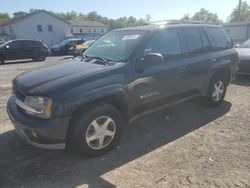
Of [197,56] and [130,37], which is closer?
[130,37]

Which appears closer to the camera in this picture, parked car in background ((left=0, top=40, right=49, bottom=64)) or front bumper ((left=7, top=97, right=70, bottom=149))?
front bumper ((left=7, top=97, right=70, bottom=149))

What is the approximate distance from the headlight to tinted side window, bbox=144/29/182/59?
1815 mm

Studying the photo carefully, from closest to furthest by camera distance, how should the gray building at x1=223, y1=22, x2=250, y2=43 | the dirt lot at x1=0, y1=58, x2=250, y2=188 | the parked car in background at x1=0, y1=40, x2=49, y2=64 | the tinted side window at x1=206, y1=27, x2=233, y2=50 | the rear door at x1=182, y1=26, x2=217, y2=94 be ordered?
the dirt lot at x1=0, y1=58, x2=250, y2=188
the rear door at x1=182, y1=26, x2=217, y2=94
the tinted side window at x1=206, y1=27, x2=233, y2=50
the parked car in background at x1=0, y1=40, x2=49, y2=64
the gray building at x1=223, y1=22, x2=250, y2=43

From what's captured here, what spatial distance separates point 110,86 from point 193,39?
2.38 metres

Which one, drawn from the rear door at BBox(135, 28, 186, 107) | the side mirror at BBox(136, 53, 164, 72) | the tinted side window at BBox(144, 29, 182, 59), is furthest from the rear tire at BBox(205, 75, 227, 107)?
the side mirror at BBox(136, 53, 164, 72)

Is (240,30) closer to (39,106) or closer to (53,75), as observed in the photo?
(53,75)

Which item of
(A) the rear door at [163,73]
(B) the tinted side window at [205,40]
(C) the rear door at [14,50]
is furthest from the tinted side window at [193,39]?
(C) the rear door at [14,50]

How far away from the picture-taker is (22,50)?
64.8ft

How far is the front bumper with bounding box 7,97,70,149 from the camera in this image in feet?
11.6

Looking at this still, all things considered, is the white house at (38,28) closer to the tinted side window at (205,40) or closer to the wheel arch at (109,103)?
the tinted side window at (205,40)

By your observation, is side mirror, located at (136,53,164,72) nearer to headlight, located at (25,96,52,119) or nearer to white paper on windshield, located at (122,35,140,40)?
white paper on windshield, located at (122,35,140,40)

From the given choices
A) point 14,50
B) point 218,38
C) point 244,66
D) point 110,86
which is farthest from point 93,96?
point 14,50

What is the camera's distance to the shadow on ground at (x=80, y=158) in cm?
356

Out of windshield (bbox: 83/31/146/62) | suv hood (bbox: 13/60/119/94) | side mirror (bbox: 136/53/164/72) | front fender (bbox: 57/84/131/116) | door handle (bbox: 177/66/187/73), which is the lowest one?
front fender (bbox: 57/84/131/116)
